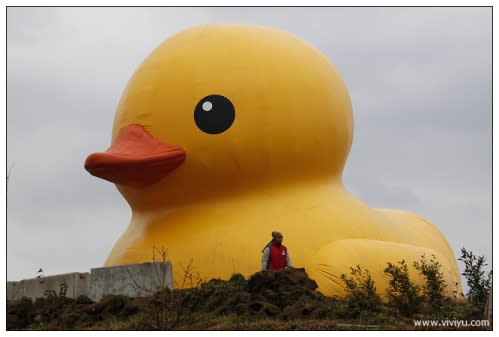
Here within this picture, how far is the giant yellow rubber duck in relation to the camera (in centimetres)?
1095

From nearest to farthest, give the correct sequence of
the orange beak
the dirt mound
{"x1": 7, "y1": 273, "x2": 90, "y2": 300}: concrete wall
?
the dirt mound → {"x1": 7, "y1": 273, "x2": 90, "y2": 300}: concrete wall → the orange beak

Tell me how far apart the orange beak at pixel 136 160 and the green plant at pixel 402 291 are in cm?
311

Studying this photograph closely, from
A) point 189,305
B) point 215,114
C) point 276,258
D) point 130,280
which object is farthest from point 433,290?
point 215,114

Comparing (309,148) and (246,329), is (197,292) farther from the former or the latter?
(309,148)

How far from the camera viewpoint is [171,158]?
36.7ft

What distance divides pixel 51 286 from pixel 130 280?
0.93 metres

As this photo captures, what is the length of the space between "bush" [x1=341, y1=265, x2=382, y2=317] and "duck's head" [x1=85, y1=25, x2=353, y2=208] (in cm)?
182

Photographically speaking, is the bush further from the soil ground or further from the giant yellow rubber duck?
the giant yellow rubber duck

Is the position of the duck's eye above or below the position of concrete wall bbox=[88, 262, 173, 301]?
above

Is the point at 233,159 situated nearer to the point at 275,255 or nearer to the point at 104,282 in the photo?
the point at 275,255

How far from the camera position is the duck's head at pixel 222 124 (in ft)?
36.7

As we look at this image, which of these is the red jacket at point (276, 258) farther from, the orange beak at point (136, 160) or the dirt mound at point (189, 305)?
the orange beak at point (136, 160)

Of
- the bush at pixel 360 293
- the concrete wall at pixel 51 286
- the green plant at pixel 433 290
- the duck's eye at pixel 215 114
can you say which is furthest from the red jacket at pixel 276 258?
the concrete wall at pixel 51 286

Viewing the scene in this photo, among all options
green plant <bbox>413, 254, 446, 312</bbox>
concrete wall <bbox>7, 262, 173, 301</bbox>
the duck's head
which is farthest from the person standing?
green plant <bbox>413, 254, 446, 312</bbox>
